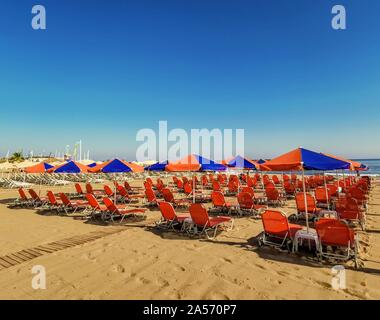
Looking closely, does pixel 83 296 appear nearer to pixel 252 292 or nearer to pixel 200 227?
pixel 252 292

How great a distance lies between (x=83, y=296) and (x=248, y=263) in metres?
2.62

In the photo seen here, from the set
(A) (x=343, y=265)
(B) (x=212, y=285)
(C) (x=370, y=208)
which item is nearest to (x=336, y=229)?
(A) (x=343, y=265)

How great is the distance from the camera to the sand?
3722 mm

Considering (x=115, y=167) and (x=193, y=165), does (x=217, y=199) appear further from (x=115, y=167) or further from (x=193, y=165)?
(x=115, y=167)

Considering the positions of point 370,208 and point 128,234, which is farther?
point 370,208

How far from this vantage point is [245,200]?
8953 millimetres

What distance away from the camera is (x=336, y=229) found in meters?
4.76

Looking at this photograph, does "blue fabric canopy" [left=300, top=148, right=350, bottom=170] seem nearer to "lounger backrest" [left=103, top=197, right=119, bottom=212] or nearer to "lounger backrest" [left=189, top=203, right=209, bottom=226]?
"lounger backrest" [left=189, top=203, right=209, bottom=226]

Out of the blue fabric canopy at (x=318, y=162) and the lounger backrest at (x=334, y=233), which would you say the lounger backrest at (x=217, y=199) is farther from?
the lounger backrest at (x=334, y=233)

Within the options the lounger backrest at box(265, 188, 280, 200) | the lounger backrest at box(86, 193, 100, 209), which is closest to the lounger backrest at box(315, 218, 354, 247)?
the lounger backrest at box(265, 188, 280, 200)

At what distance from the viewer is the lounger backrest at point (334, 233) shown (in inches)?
185

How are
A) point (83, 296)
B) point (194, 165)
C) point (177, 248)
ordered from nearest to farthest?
point (83, 296), point (177, 248), point (194, 165)

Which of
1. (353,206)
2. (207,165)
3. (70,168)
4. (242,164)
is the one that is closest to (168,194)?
(207,165)

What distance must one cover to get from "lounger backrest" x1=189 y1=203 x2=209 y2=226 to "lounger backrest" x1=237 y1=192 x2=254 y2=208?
2.62 m
